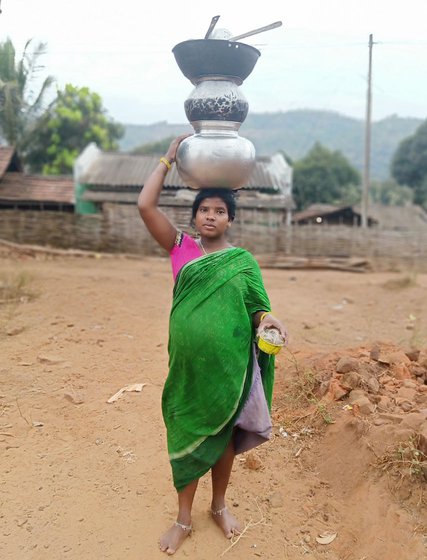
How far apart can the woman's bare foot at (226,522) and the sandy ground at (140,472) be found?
0.12 feet

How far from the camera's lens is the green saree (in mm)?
1902

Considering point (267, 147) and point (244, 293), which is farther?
point (267, 147)

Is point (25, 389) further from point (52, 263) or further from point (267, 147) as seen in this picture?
point (267, 147)

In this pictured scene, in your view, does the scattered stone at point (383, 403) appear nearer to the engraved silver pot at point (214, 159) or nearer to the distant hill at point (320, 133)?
the engraved silver pot at point (214, 159)

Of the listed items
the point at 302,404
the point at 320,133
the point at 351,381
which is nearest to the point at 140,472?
the point at 302,404

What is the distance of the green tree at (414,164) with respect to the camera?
2827cm

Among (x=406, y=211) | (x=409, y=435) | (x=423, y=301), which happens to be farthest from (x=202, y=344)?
(x=406, y=211)

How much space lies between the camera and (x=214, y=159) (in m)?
2.01

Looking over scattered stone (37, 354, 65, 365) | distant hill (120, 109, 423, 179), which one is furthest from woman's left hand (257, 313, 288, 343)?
distant hill (120, 109, 423, 179)

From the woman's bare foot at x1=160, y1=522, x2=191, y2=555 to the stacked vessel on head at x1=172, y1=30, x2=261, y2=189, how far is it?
1.43m

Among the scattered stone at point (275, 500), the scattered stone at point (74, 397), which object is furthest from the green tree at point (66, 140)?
the scattered stone at point (275, 500)

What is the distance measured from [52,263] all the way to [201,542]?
939 cm

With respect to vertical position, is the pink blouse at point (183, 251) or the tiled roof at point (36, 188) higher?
the tiled roof at point (36, 188)

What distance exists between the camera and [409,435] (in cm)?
245
